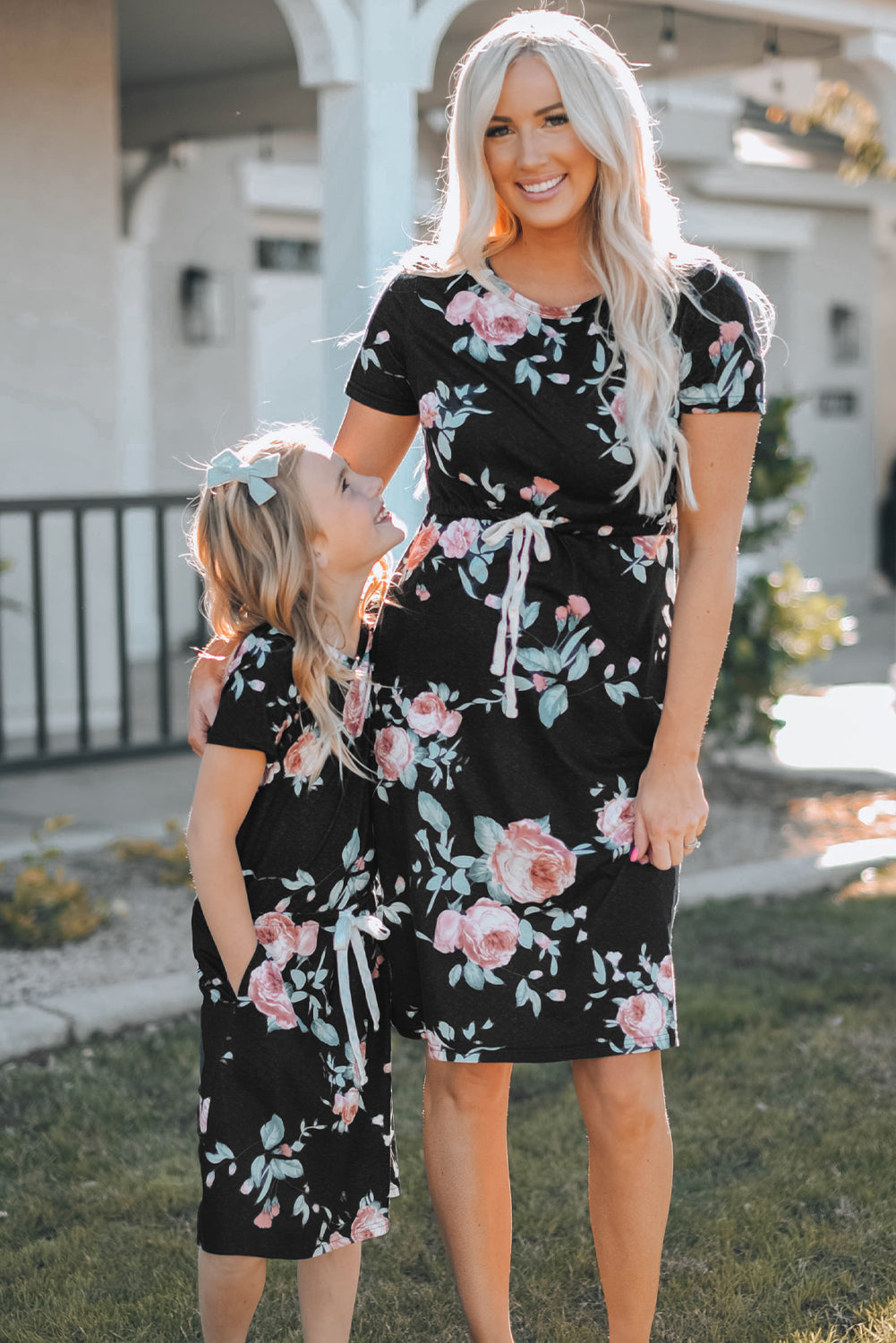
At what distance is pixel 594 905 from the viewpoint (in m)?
2.04

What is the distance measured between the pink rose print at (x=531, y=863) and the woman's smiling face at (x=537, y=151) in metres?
0.76

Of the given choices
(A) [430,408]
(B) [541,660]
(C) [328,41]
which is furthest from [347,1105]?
(C) [328,41]

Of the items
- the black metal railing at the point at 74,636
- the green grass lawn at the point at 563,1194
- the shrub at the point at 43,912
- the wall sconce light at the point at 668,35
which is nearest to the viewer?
the green grass lawn at the point at 563,1194

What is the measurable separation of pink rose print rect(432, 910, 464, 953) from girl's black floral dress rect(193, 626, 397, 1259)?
3.3 inches

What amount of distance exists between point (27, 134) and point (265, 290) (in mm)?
3446

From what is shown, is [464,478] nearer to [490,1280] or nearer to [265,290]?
[490,1280]

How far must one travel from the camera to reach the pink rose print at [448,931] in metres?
2.05

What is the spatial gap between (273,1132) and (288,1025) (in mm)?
132

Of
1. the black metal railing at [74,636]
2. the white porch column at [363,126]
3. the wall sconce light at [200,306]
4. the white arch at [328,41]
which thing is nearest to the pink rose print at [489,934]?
the white porch column at [363,126]

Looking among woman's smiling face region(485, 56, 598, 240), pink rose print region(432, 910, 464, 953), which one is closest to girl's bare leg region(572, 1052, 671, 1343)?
pink rose print region(432, 910, 464, 953)

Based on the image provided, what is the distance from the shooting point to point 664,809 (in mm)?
2018

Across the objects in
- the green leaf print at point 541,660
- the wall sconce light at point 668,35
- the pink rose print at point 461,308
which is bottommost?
the green leaf print at point 541,660

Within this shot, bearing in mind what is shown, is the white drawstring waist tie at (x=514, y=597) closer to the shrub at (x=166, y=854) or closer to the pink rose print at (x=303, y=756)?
the pink rose print at (x=303, y=756)

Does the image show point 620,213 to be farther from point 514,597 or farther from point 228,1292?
point 228,1292
